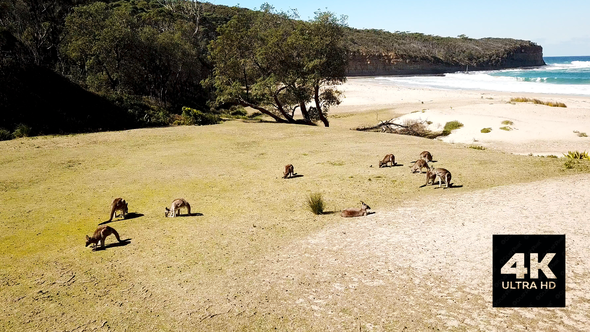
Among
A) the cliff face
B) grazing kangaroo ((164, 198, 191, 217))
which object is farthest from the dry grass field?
the cliff face

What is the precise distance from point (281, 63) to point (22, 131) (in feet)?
65.4

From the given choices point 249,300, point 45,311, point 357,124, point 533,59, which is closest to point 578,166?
point 249,300

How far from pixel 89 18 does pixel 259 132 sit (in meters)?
23.0

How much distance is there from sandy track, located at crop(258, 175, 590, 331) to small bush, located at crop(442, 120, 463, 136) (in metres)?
19.4

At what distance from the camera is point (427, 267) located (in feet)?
25.4

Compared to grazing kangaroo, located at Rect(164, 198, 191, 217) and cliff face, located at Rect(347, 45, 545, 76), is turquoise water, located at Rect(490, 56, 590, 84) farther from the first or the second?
grazing kangaroo, located at Rect(164, 198, 191, 217)

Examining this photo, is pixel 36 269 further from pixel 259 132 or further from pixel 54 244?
pixel 259 132

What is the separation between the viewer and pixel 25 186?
48.5 ft

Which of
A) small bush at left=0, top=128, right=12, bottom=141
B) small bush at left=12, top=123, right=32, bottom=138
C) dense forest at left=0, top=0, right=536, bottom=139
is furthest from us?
dense forest at left=0, top=0, right=536, bottom=139

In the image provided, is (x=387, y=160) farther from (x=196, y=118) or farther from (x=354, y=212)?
(x=196, y=118)

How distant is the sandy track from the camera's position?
6.17 metres

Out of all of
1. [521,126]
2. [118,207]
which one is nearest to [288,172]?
[118,207]

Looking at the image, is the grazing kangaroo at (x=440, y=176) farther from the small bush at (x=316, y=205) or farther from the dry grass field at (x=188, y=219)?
the small bush at (x=316, y=205)

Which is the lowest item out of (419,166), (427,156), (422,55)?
(419,166)
